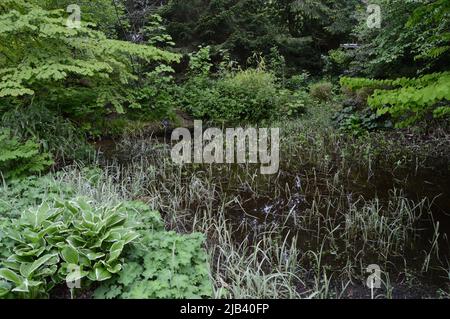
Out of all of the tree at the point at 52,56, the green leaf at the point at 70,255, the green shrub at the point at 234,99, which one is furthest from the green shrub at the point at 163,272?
the green shrub at the point at 234,99

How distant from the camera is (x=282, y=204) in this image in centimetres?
380

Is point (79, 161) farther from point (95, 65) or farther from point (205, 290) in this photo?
point (205, 290)

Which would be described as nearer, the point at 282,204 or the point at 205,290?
the point at 205,290

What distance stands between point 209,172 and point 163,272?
7.72 ft

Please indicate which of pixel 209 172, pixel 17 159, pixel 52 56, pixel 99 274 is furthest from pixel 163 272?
pixel 52 56

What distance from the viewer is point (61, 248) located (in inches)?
93.2

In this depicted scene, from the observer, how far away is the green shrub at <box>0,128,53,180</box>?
378 cm

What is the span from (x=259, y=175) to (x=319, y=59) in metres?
6.92

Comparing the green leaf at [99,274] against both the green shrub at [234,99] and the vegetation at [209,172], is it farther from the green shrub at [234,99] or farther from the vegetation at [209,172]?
the green shrub at [234,99]

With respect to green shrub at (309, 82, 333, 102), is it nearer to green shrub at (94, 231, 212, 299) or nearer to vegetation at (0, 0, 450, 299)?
vegetation at (0, 0, 450, 299)

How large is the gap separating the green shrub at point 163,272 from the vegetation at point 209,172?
0.01m

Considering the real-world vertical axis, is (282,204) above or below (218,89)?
below
